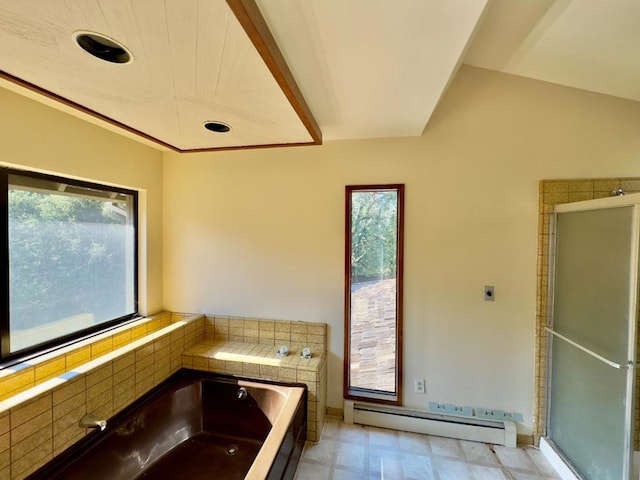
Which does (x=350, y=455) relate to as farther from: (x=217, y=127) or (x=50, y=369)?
(x=217, y=127)

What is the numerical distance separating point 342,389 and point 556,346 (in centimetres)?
171

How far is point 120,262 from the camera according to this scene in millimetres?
2365

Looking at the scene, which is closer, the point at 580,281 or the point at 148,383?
the point at 580,281

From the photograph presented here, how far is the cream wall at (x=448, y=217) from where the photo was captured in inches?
79.7

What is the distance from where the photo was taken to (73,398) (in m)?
1.50

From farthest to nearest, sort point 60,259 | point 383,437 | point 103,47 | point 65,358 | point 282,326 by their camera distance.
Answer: point 282,326, point 383,437, point 60,259, point 65,358, point 103,47

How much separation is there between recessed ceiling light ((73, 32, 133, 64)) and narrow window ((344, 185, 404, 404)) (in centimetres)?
165

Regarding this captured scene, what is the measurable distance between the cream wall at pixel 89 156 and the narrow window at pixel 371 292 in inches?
73.8

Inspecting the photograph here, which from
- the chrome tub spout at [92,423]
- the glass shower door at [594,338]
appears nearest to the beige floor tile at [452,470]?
the glass shower door at [594,338]

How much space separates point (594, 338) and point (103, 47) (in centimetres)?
305

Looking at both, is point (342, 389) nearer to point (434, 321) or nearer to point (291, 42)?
point (434, 321)

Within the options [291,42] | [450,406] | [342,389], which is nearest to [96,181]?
[291,42]

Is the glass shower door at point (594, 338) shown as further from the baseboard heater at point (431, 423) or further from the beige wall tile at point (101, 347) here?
the beige wall tile at point (101, 347)

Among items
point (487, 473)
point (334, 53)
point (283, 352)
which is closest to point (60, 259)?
point (283, 352)
